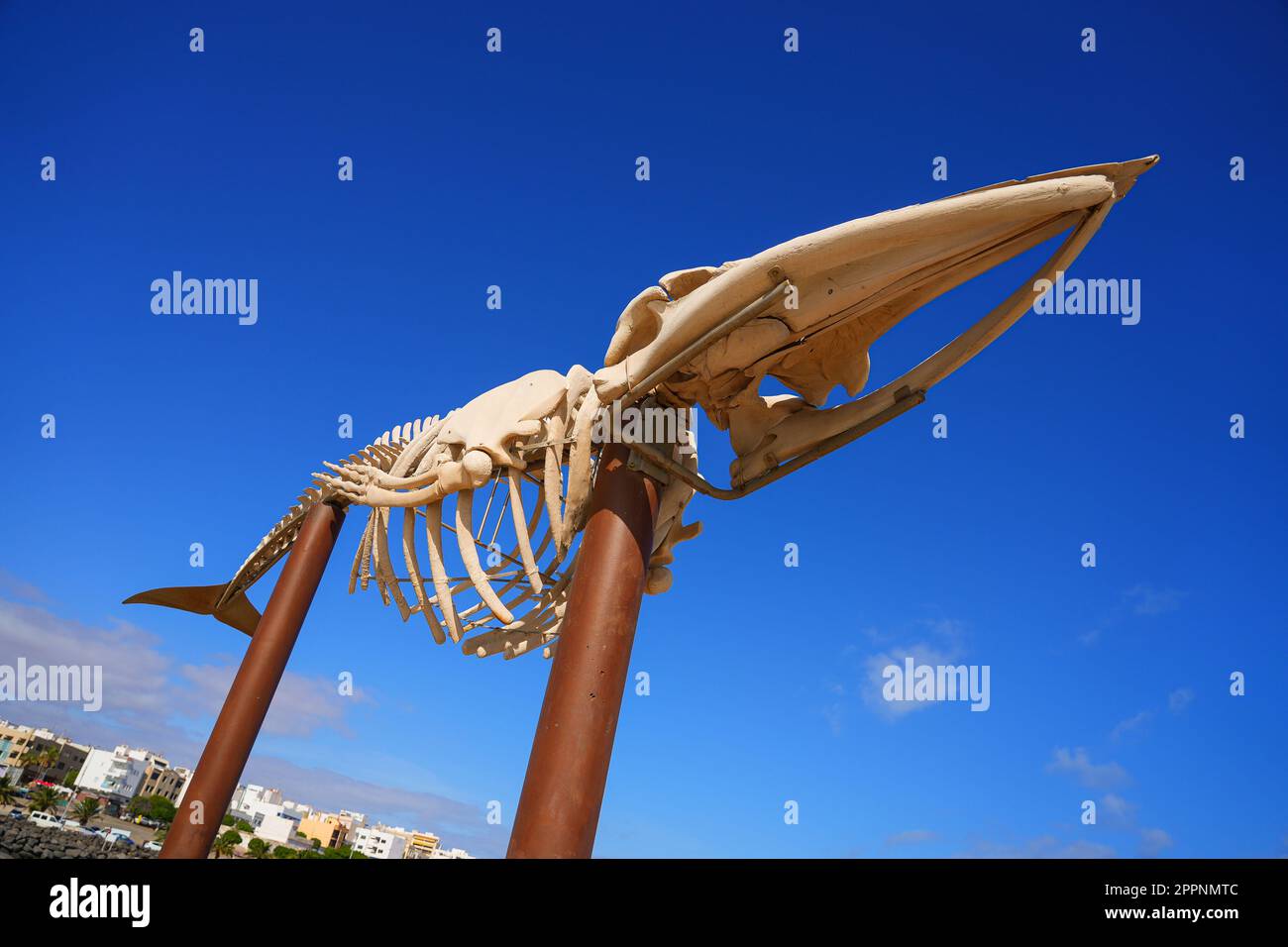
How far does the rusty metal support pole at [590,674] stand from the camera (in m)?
5.50

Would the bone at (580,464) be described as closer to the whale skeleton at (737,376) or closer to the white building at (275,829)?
the whale skeleton at (737,376)

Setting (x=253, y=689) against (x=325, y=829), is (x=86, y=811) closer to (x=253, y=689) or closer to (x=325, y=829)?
(x=325, y=829)

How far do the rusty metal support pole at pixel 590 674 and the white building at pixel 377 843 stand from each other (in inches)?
3718

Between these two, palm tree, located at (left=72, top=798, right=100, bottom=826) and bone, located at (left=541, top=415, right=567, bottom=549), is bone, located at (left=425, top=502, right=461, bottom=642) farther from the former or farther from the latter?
palm tree, located at (left=72, top=798, right=100, bottom=826)

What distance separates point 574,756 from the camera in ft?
18.5

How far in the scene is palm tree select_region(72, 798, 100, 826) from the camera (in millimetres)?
53594

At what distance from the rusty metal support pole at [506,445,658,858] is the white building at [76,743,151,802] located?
87.1m

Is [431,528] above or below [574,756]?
above

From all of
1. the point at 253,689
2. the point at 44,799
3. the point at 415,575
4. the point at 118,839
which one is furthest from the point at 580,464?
the point at 44,799

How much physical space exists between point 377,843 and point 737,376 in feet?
323

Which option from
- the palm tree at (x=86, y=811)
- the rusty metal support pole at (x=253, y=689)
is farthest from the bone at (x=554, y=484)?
the palm tree at (x=86, y=811)
